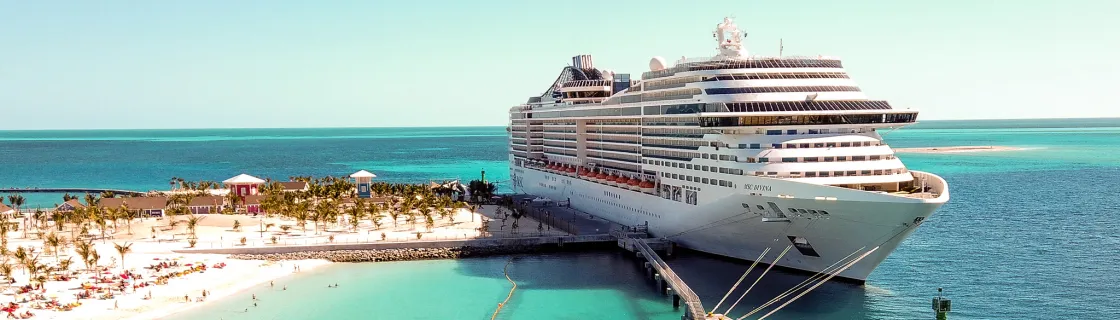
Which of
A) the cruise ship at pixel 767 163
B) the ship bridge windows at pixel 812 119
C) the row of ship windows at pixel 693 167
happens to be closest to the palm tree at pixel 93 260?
the cruise ship at pixel 767 163

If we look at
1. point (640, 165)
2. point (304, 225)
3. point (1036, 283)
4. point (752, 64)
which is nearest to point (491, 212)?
point (304, 225)

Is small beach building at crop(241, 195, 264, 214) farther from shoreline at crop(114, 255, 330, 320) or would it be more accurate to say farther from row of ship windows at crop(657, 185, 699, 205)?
row of ship windows at crop(657, 185, 699, 205)

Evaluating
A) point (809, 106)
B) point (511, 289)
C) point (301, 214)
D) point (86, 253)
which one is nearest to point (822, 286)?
point (809, 106)

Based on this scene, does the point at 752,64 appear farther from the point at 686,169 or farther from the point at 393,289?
the point at 393,289

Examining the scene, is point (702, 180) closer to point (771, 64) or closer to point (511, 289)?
point (771, 64)

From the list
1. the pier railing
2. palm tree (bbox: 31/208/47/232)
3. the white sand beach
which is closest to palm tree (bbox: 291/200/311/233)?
the white sand beach

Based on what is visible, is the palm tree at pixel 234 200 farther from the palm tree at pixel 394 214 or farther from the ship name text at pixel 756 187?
the ship name text at pixel 756 187

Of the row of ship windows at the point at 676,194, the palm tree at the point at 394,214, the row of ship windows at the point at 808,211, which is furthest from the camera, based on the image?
the palm tree at the point at 394,214
